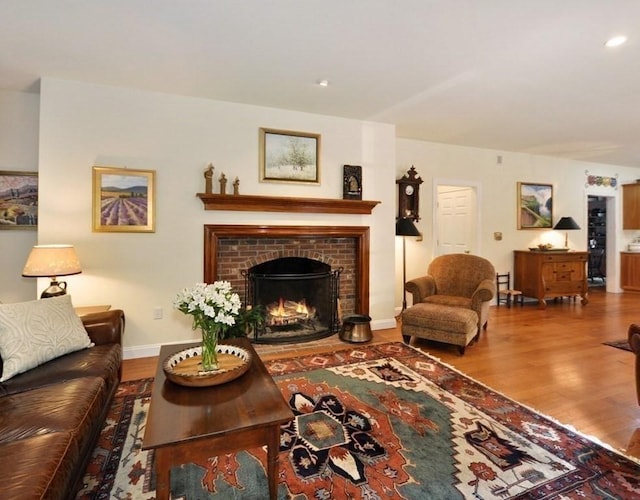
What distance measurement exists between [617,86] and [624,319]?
3.27 m

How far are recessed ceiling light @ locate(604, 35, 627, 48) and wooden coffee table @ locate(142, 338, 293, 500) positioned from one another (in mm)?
3215

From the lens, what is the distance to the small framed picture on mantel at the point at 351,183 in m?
4.02

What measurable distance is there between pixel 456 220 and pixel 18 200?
5730 mm

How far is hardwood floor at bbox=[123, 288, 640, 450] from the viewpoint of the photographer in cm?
226

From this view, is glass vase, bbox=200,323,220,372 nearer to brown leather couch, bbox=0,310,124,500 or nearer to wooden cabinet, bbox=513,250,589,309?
brown leather couch, bbox=0,310,124,500

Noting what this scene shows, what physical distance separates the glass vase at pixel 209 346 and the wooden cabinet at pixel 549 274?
5.45 meters

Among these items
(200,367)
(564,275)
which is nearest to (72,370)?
(200,367)

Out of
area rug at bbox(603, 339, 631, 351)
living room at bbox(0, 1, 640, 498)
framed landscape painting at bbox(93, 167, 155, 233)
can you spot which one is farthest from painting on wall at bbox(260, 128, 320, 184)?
area rug at bbox(603, 339, 631, 351)

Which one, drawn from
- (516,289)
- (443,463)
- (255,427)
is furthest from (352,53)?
(516,289)

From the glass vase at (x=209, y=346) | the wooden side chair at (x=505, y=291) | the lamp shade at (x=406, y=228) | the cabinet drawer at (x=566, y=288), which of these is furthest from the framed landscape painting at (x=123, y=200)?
the cabinet drawer at (x=566, y=288)

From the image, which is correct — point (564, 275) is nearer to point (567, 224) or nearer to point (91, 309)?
point (567, 224)

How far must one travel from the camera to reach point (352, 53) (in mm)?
2604

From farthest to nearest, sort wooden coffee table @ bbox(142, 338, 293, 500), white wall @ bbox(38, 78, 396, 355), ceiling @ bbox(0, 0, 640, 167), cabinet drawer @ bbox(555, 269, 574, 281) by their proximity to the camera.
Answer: cabinet drawer @ bbox(555, 269, 574, 281)
white wall @ bbox(38, 78, 396, 355)
ceiling @ bbox(0, 0, 640, 167)
wooden coffee table @ bbox(142, 338, 293, 500)

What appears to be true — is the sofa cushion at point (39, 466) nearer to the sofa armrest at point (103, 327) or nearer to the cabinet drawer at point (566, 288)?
the sofa armrest at point (103, 327)
